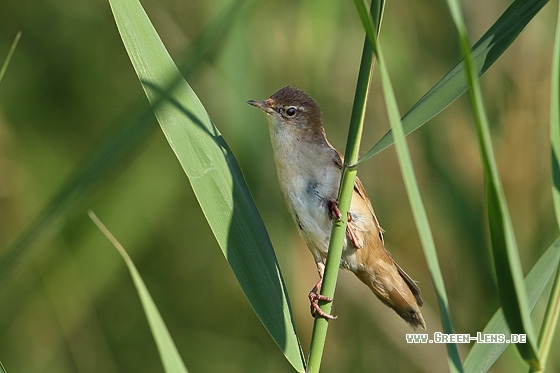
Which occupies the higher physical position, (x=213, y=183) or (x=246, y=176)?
(x=213, y=183)

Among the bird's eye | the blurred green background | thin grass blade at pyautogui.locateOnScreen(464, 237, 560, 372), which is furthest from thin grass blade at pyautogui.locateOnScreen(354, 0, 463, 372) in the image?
the bird's eye

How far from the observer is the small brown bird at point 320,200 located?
8.57 feet

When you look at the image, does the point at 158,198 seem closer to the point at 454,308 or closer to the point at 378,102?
the point at 378,102

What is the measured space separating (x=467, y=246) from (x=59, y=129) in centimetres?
255

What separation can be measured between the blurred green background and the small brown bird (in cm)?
12

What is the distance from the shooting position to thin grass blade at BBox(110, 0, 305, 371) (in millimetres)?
1596

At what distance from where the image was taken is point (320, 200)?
2594 mm

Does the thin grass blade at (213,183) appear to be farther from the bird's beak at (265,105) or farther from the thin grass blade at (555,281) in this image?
the bird's beak at (265,105)

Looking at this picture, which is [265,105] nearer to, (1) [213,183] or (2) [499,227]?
(1) [213,183]

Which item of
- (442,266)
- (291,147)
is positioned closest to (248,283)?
(291,147)

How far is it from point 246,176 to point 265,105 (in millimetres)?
344

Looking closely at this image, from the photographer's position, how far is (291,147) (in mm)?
2707

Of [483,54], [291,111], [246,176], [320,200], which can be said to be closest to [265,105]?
[291,111]

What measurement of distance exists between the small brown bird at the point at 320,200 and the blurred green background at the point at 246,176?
117 mm
